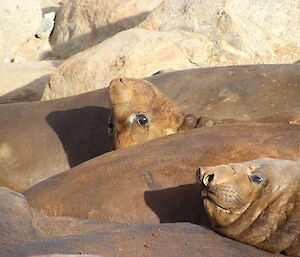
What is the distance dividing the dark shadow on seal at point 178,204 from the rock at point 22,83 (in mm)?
6246

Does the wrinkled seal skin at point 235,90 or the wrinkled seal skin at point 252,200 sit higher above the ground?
the wrinkled seal skin at point 252,200

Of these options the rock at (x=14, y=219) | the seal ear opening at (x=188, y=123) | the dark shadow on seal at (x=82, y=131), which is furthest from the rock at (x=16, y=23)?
the rock at (x=14, y=219)

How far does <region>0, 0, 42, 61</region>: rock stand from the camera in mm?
14578

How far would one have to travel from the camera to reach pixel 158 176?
4840 millimetres

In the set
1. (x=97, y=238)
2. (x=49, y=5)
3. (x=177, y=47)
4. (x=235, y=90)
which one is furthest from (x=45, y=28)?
(x=97, y=238)

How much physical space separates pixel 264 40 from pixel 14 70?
334 centimetres

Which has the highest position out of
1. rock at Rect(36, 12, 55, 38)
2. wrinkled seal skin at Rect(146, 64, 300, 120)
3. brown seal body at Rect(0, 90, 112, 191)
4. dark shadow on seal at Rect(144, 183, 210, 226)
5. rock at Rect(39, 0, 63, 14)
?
dark shadow on seal at Rect(144, 183, 210, 226)

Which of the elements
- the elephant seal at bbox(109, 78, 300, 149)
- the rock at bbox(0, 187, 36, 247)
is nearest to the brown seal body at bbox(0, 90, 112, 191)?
the elephant seal at bbox(109, 78, 300, 149)

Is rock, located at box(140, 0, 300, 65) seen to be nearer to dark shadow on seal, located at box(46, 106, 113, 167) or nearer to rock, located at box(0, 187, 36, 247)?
dark shadow on seal, located at box(46, 106, 113, 167)

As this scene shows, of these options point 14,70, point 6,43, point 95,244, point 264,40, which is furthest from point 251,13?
point 95,244

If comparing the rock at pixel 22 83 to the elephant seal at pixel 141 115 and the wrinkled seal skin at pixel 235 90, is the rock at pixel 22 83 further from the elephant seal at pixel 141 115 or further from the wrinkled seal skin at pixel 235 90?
the elephant seal at pixel 141 115

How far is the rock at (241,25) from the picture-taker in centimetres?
993

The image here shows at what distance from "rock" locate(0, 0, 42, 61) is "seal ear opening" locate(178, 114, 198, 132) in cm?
851

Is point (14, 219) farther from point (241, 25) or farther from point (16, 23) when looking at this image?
point (16, 23)
